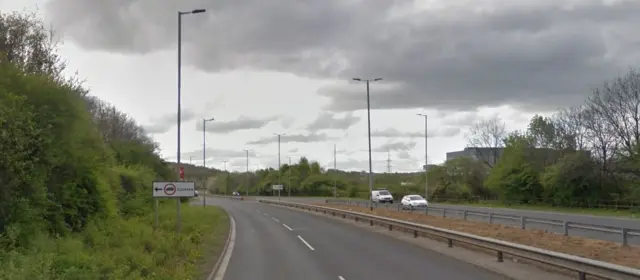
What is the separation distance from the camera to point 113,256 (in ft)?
55.4

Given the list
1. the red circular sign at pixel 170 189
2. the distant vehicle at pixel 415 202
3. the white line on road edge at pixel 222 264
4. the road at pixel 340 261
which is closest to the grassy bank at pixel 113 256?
the white line on road edge at pixel 222 264

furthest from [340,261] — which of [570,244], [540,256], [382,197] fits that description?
[382,197]

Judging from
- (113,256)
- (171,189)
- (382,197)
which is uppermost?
(171,189)

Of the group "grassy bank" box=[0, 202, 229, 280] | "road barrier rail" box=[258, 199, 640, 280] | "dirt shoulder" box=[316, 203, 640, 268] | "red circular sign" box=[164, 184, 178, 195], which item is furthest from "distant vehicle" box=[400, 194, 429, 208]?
"red circular sign" box=[164, 184, 178, 195]

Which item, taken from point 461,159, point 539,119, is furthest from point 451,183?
point 539,119

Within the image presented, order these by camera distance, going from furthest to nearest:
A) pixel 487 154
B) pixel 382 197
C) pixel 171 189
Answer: pixel 487 154 → pixel 382 197 → pixel 171 189

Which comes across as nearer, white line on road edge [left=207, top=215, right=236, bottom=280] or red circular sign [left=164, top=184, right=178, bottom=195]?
white line on road edge [left=207, top=215, right=236, bottom=280]

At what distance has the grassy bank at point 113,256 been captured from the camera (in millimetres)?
12312

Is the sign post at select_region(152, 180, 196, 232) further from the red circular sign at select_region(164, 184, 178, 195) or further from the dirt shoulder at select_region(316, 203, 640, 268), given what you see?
the dirt shoulder at select_region(316, 203, 640, 268)

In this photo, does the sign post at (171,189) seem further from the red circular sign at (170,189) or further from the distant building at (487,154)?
the distant building at (487,154)

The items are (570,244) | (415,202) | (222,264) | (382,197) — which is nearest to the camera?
(222,264)

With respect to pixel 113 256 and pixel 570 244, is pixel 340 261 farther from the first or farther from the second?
pixel 570 244

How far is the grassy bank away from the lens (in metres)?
12.3

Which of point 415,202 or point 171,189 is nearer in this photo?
point 171,189
